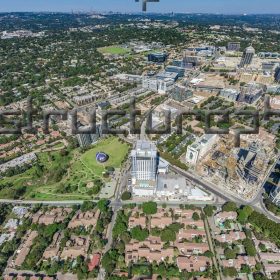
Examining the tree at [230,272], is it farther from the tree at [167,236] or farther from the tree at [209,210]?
the tree at [209,210]

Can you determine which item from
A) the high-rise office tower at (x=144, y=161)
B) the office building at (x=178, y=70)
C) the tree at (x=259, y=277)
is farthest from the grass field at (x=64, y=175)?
the office building at (x=178, y=70)

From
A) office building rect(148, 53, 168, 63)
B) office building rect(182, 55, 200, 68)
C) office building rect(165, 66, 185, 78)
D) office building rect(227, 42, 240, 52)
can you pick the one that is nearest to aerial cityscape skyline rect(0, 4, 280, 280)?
office building rect(165, 66, 185, 78)

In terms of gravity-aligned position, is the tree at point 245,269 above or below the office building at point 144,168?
below

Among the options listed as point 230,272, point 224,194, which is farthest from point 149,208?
point 230,272

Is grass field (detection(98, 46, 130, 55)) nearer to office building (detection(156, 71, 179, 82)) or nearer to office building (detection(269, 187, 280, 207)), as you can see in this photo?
office building (detection(156, 71, 179, 82))

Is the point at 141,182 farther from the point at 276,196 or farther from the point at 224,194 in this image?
the point at 276,196
